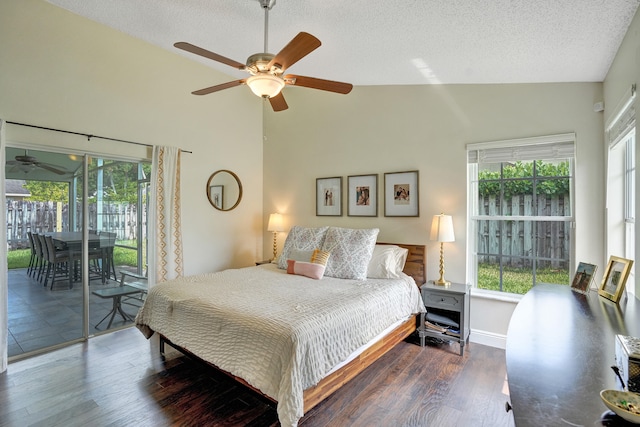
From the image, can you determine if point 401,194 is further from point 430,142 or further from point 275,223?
point 275,223

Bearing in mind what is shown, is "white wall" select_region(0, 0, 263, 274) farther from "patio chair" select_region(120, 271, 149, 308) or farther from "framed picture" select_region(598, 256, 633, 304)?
"framed picture" select_region(598, 256, 633, 304)

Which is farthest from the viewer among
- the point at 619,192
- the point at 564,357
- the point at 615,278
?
the point at 619,192

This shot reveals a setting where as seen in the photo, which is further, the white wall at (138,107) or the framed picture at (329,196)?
the framed picture at (329,196)

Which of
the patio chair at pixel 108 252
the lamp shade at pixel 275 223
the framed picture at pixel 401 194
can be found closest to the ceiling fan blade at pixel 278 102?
the framed picture at pixel 401 194

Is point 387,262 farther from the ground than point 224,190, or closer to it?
closer to it

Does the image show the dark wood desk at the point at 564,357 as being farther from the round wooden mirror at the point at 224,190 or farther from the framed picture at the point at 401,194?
the round wooden mirror at the point at 224,190

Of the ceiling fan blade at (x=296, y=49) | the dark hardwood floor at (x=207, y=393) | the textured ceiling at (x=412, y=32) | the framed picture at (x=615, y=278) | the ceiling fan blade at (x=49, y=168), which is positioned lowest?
the dark hardwood floor at (x=207, y=393)

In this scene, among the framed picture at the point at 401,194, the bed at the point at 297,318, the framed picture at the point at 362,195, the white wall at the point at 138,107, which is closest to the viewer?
the bed at the point at 297,318

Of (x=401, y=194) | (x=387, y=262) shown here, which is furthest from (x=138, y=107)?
(x=387, y=262)

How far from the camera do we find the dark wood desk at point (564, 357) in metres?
0.82

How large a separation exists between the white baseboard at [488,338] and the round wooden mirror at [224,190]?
11.6 feet

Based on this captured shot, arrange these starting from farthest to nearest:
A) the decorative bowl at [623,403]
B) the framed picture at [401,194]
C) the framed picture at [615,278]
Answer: the framed picture at [401,194], the framed picture at [615,278], the decorative bowl at [623,403]

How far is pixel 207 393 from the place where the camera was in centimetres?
238

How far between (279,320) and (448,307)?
1.93m
